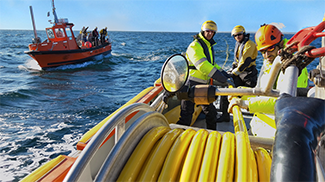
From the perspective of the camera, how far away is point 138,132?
1520 mm

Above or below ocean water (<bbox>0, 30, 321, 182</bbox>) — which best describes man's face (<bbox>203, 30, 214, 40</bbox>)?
above

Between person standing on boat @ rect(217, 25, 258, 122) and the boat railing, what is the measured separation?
9.22ft

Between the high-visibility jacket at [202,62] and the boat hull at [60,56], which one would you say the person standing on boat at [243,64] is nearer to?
the high-visibility jacket at [202,62]

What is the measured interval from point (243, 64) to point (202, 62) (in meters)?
1.57

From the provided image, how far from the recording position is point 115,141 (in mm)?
1527

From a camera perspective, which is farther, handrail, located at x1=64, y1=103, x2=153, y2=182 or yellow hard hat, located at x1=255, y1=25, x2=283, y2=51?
yellow hard hat, located at x1=255, y1=25, x2=283, y2=51

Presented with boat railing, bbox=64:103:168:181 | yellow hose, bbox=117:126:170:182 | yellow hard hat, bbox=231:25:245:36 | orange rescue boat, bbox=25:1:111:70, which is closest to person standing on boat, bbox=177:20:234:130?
yellow hard hat, bbox=231:25:245:36

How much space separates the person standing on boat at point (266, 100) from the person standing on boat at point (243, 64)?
5.91 feet

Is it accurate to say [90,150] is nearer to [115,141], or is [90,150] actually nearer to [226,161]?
[115,141]

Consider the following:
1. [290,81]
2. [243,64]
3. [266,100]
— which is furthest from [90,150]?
[243,64]

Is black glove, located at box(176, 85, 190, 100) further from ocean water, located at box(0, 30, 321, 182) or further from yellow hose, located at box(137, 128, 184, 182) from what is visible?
ocean water, located at box(0, 30, 321, 182)

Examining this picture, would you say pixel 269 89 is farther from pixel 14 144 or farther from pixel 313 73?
pixel 14 144

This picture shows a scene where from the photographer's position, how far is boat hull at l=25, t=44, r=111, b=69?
52.6 ft

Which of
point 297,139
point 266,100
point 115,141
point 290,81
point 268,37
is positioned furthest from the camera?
point 268,37
